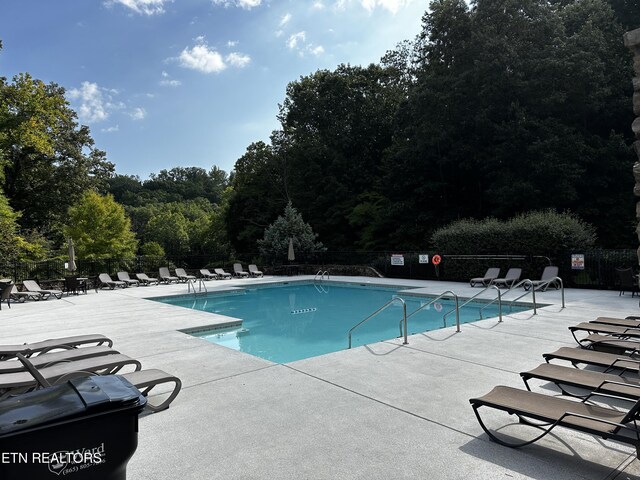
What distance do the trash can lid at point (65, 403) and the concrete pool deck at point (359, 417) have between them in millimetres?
1255

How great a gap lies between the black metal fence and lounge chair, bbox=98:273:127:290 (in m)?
3.29

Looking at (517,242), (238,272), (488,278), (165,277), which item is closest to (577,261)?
(517,242)

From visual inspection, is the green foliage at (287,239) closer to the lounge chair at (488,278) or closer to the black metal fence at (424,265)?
the black metal fence at (424,265)

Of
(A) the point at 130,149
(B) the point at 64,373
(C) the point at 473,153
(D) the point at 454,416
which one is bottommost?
(D) the point at 454,416

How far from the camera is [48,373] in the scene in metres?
4.29

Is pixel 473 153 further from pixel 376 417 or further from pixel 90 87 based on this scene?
pixel 90 87

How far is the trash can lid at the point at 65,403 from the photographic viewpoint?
5.98 ft

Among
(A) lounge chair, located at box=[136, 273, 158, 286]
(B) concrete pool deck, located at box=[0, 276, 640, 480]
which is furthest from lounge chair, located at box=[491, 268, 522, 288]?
(A) lounge chair, located at box=[136, 273, 158, 286]

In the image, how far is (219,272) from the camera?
2183 cm

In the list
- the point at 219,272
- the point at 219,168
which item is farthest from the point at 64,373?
the point at 219,168

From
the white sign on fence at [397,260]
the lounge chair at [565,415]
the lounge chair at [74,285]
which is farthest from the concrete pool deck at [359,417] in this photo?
the white sign on fence at [397,260]

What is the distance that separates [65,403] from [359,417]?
2.64m

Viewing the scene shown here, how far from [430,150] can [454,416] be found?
82.4 feet

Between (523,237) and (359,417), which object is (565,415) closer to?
(359,417)
